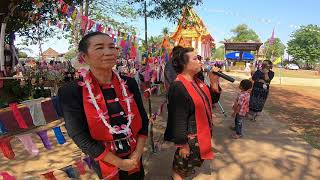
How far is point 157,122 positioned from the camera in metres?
8.34

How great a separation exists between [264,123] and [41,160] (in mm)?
5471

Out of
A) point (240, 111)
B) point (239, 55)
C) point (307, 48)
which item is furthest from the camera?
point (307, 48)

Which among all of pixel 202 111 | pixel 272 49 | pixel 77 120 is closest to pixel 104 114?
pixel 77 120

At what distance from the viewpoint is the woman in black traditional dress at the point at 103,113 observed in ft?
7.63

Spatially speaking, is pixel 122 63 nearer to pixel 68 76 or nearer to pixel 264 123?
pixel 68 76

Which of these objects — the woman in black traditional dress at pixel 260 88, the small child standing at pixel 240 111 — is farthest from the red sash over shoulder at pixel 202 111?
the woman in black traditional dress at pixel 260 88

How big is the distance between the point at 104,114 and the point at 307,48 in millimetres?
88541

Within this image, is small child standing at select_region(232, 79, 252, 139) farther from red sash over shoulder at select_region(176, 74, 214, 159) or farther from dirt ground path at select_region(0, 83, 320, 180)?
red sash over shoulder at select_region(176, 74, 214, 159)

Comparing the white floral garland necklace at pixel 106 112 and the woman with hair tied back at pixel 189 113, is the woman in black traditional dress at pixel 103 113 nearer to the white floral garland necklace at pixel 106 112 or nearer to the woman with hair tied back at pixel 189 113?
the white floral garland necklace at pixel 106 112

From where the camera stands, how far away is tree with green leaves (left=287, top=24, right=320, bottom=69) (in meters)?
82.1

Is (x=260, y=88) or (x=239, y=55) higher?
(x=239, y=55)

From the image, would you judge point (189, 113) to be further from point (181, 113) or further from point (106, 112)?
point (106, 112)

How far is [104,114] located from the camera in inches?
92.8

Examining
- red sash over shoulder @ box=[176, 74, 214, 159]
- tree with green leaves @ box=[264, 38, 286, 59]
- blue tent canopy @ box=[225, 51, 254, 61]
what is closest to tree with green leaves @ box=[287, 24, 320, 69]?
tree with green leaves @ box=[264, 38, 286, 59]
